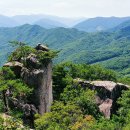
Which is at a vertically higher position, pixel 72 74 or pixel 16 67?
pixel 16 67

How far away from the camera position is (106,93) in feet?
218

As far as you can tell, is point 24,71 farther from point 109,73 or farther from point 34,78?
point 109,73

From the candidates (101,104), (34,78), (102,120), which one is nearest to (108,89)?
(101,104)

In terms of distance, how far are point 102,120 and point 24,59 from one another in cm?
1676

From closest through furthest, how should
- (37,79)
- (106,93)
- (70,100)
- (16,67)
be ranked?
(70,100) → (37,79) → (16,67) → (106,93)

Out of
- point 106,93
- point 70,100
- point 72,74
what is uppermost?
point 72,74

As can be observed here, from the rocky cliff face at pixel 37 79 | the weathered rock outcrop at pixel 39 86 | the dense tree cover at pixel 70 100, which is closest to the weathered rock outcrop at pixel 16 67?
the rocky cliff face at pixel 37 79

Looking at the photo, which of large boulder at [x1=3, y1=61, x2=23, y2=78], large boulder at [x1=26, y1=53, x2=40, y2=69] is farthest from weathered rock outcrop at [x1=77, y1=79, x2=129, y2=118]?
large boulder at [x1=3, y1=61, x2=23, y2=78]

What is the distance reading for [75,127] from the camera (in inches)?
1832

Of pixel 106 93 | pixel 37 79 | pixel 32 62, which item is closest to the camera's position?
pixel 37 79

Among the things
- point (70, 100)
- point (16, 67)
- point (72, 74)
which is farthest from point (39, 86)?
point (72, 74)

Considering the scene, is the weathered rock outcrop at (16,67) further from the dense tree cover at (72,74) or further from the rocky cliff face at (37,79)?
the dense tree cover at (72,74)

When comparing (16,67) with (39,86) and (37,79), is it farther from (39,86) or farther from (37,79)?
(39,86)

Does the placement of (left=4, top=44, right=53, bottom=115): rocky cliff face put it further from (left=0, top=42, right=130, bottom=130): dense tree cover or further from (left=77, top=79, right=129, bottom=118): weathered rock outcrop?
(left=77, top=79, right=129, bottom=118): weathered rock outcrop
